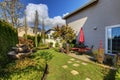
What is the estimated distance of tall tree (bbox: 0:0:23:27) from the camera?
24.9 metres

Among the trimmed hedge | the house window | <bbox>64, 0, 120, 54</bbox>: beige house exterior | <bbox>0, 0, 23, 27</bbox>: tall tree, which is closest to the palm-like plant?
<bbox>64, 0, 120, 54</bbox>: beige house exterior

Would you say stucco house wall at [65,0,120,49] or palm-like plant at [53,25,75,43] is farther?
palm-like plant at [53,25,75,43]

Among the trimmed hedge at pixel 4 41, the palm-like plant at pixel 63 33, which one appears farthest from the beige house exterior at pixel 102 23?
the trimmed hedge at pixel 4 41

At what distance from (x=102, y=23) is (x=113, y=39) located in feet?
7.34

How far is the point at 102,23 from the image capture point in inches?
520

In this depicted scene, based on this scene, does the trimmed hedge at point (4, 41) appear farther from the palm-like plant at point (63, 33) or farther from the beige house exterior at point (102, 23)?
the beige house exterior at point (102, 23)

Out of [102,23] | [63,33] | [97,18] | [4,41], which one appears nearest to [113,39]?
[102,23]

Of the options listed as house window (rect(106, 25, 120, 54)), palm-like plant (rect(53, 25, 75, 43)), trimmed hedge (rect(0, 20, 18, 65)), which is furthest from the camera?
palm-like plant (rect(53, 25, 75, 43))

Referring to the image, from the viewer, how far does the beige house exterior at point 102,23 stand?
1158 cm

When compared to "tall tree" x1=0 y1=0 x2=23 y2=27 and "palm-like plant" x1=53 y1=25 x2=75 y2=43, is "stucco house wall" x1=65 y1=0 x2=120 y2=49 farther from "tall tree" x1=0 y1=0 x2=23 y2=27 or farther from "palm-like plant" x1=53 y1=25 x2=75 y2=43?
"tall tree" x1=0 y1=0 x2=23 y2=27

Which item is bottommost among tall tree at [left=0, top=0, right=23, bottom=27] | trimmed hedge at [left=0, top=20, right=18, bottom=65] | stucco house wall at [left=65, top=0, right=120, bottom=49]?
trimmed hedge at [left=0, top=20, right=18, bottom=65]

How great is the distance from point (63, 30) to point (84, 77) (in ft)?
34.0

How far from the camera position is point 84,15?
55.4 feet

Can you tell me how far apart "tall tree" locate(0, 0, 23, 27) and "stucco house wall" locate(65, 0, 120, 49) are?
46.8 feet
